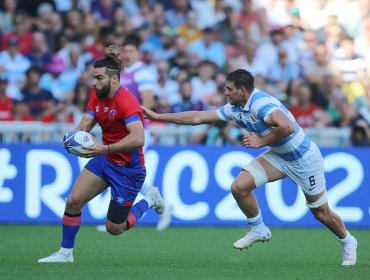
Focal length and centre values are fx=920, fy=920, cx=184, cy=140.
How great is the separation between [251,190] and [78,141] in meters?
2.03

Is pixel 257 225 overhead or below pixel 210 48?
below

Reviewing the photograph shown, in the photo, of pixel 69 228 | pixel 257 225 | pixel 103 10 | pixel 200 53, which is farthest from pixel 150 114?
pixel 103 10

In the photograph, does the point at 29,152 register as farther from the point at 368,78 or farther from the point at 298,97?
the point at 368,78

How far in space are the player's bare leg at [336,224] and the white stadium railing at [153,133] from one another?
5.74 metres

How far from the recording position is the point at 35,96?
54.0ft

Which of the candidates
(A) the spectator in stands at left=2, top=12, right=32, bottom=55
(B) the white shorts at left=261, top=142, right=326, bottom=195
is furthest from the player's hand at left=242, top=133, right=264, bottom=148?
(A) the spectator in stands at left=2, top=12, right=32, bottom=55

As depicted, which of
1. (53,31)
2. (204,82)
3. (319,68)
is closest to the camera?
(204,82)

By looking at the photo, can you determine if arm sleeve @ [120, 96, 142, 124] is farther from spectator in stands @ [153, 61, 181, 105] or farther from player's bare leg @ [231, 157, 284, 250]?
spectator in stands @ [153, 61, 181, 105]

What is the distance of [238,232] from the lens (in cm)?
1392

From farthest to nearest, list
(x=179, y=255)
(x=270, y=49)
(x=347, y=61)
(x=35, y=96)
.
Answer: (x=347, y=61)
(x=270, y=49)
(x=35, y=96)
(x=179, y=255)

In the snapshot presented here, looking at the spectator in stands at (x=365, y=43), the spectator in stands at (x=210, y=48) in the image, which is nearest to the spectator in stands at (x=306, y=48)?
the spectator in stands at (x=365, y=43)

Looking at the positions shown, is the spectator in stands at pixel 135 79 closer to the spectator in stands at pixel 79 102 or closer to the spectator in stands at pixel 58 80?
the spectator in stands at pixel 79 102

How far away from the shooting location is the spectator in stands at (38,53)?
17.3m

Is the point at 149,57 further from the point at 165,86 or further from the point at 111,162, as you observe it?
the point at 111,162
